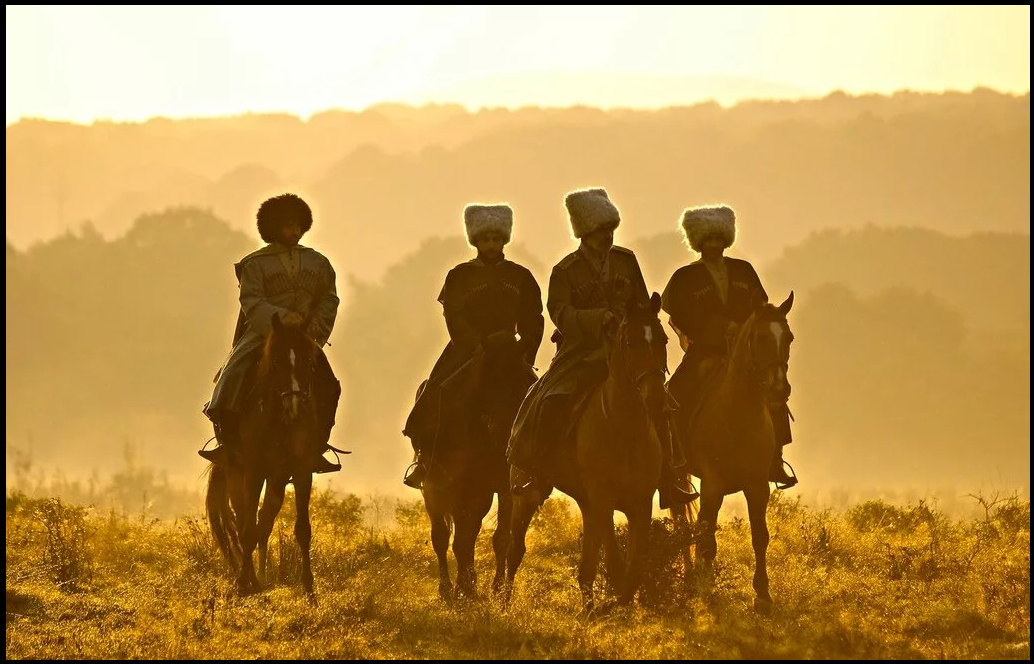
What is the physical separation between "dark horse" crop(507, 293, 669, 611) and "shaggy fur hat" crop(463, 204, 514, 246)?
222 centimetres

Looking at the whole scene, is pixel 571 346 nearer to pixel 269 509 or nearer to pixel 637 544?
pixel 637 544

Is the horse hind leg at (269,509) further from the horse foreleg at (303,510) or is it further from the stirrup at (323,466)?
the stirrup at (323,466)

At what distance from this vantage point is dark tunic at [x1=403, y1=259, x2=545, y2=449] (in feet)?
46.5

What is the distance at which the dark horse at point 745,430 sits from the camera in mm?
12852

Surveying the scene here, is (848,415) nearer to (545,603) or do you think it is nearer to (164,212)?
(164,212)

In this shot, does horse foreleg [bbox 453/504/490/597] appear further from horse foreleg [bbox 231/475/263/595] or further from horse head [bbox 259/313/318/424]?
horse foreleg [bbox 231/475/263/595]

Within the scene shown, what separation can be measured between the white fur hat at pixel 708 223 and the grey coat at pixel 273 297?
357 centimetres

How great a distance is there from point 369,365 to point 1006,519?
7917 cm

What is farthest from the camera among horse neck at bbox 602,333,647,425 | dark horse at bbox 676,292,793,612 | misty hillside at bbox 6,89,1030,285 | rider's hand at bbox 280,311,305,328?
misty hillside at bbox 6,89,1030,285

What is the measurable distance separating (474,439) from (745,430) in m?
2.60

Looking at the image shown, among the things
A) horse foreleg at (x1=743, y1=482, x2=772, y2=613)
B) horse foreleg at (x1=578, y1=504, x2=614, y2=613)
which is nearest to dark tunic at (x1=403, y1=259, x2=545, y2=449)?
horse foreleg at (x1=578, y1=504, x2=614, y2=613)

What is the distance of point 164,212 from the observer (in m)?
106

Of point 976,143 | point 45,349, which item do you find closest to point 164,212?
point 45,349

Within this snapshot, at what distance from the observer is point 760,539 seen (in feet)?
43.3
